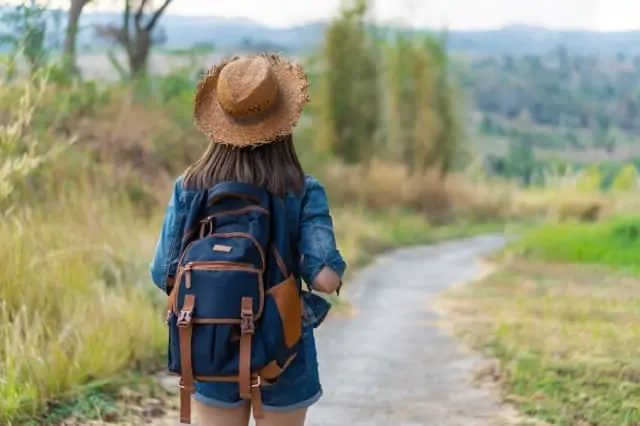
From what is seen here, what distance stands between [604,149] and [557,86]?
14.9 ft

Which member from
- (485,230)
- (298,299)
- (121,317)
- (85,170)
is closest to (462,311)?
(85,170)

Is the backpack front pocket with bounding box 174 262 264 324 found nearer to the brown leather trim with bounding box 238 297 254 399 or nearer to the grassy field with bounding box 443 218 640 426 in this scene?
the brown leather trim with bounding box 238 297 254 399

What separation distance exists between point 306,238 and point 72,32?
7975 mm

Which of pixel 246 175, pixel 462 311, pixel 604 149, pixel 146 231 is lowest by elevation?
pixel 604 149

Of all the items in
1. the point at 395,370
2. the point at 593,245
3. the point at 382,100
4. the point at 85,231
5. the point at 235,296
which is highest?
the point at 235,296

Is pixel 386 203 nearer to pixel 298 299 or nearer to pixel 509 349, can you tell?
pixel 509 349

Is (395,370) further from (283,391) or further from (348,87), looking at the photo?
(348,87)

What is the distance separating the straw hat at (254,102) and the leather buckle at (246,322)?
53cm

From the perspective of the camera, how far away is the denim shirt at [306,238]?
11.4 ft

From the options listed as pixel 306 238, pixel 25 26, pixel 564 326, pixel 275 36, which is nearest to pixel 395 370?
pixel 564 326

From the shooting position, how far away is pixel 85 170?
9422 millimetres

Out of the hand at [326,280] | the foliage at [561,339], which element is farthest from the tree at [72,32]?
the hand at [326,280]

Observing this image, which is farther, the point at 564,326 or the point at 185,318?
the point at 564,326

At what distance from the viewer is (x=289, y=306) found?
3.42 m
